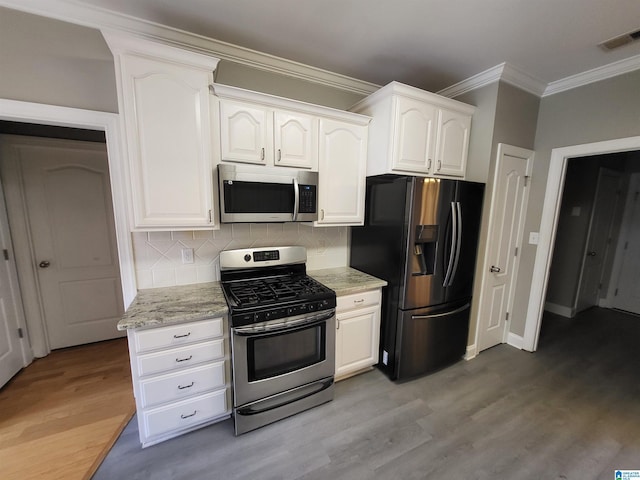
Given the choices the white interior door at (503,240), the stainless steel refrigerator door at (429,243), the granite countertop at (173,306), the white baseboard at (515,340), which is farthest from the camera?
the white baseboard at (515,340)

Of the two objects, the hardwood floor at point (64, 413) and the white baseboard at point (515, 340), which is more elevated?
the white baseboard at point (515, 340)

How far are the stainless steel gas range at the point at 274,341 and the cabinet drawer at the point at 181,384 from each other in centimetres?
16

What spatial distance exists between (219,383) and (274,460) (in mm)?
590


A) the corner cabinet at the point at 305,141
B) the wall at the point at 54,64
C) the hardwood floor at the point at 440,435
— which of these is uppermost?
the wall at the point at 54,64

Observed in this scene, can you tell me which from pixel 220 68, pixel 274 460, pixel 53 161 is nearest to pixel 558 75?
pixel 220 68

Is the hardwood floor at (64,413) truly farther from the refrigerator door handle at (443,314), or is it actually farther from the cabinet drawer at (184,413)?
the refrigerator door handle at (443,314)

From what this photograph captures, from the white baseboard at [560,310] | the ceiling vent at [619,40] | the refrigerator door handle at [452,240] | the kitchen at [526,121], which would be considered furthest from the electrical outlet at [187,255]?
the white baseboard at [560,310]

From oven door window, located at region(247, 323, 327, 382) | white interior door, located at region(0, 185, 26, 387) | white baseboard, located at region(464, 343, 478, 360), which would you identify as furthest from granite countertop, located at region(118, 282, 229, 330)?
white baseboard, located at region(464, 343, 478, 360)

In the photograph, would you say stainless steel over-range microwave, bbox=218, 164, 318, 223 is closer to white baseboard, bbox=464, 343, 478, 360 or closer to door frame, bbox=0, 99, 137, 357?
door frame, bbox=0, 99, 137, 357

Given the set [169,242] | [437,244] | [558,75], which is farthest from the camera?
[558,75]

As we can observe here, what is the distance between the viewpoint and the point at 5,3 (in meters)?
1.53

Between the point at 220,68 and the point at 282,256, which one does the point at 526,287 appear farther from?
the point at 220,68

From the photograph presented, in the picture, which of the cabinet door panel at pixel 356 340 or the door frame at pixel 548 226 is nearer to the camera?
the cabinet door panel at pixel 356 340

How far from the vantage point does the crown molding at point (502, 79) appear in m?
2.30
